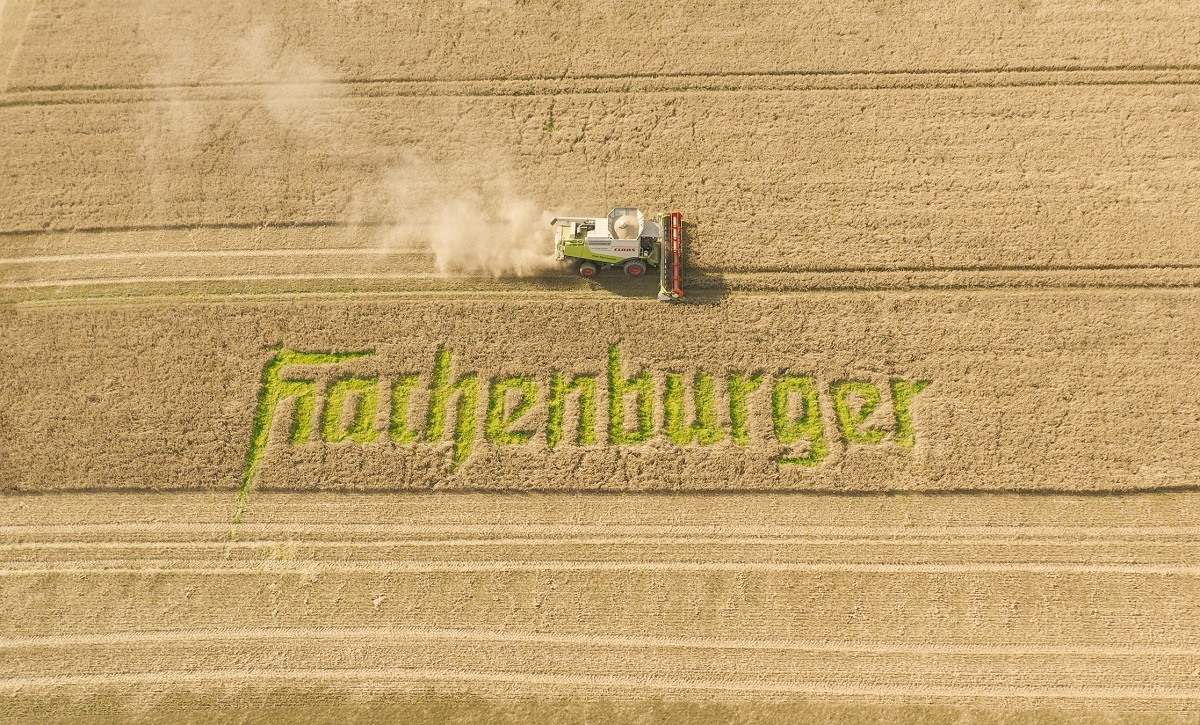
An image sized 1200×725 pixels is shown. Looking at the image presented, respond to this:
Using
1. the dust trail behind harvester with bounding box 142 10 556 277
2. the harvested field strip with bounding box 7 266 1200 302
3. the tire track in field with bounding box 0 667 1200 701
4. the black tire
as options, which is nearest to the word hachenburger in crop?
the black tire

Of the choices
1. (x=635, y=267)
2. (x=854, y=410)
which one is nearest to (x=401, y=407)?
(x=635, y=267)

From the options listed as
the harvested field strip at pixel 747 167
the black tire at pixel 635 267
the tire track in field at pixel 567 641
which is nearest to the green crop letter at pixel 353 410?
the tire track in field at pixel 567 641

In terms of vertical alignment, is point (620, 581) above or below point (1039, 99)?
below

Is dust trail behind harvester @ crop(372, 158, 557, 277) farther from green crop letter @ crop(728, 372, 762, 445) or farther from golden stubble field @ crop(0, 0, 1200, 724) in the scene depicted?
green crop letter @ crop(728, 372, 762, 445)

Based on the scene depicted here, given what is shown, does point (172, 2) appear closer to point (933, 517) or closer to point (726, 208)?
point (726, 208)

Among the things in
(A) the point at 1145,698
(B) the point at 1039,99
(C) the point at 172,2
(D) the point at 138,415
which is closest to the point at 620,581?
(A) the point at 1145,698

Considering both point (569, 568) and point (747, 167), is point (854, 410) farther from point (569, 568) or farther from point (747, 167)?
point (569, 568)

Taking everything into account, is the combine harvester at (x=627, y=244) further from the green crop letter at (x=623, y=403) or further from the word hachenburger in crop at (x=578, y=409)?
the word hachenburger in crop at (x=578, y=409)
